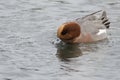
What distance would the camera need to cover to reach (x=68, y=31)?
44.3 feet

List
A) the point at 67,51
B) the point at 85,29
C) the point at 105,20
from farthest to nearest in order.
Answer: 1. the point at 105,20
2. the point at 85,29
3. the point at 67,51

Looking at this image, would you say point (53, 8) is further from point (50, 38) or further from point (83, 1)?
point (50, 38)

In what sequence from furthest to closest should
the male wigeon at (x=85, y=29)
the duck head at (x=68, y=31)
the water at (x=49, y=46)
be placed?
1. the male wigeon at (x=85, y=29)
2. the duck head at (x=68, y=31)
3. the water at (x=49, y=46)

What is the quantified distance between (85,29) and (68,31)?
539 mm

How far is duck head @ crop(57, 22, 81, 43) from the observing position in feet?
43.5

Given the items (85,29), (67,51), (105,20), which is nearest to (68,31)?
(85,29)

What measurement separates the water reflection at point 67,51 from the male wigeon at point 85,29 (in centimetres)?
14

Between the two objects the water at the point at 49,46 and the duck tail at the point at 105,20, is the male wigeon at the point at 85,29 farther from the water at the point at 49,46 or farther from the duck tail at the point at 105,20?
the water at the point at 49,46

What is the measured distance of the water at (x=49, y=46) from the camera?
437 inches

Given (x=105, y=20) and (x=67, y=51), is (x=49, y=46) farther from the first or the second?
(x=105, y=20)

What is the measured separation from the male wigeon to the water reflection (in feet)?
0.45

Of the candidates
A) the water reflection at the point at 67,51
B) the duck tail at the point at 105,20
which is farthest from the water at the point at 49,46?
the duck tail at the point at 105,20

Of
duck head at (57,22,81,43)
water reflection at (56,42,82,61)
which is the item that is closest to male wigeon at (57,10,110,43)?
duck head at (57,22,81,43)

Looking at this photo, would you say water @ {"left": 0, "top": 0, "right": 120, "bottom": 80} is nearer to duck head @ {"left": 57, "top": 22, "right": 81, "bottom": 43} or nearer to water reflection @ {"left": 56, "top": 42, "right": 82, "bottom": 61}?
water reflection @ {"left": 56, "top": 42, "right": 82, "bottom": 61}
